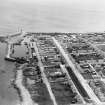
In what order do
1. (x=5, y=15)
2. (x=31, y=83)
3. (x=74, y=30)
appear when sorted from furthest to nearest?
(x=5, y=15) < (x=74, y=30) < (x=31, y=83)

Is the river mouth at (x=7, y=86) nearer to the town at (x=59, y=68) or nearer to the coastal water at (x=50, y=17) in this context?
the town at (x=59, y=68)

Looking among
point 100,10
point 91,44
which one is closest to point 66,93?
point 91,44

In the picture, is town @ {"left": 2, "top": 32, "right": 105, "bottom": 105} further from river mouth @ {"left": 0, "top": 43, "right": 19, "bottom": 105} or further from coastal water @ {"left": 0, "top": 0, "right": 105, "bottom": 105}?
coastal water @ {"left": 0, "top": 0, "right": 105, "bottom": 105}

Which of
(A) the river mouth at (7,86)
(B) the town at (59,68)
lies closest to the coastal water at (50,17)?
(B) the town at (59,68)

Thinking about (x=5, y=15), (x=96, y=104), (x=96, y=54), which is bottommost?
(x=96, y=104)

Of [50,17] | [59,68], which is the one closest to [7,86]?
[59,68]

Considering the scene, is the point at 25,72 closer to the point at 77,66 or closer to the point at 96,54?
the point at 77,66
